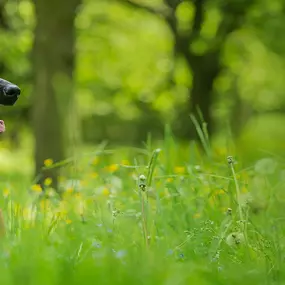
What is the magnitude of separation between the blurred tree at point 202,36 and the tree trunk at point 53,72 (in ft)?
4.97

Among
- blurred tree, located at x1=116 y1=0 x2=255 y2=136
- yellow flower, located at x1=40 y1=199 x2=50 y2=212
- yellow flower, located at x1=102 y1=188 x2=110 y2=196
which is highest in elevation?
blurred tree, located at x1=116 y1=0 x2=255 y2=136

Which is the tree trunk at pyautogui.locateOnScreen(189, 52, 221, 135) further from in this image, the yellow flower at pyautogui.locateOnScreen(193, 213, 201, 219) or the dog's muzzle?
the dog's muzzle

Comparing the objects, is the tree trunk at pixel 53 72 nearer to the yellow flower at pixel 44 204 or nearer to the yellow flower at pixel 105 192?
the yellow flower at pixel 44 204

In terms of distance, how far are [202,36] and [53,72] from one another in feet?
13.9

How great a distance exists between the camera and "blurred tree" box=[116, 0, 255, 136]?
12047mm

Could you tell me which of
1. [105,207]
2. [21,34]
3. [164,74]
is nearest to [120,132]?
[164,74]

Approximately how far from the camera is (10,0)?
12.5 metres

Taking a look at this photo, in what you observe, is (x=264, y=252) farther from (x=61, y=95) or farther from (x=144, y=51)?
(x=144, y=51)

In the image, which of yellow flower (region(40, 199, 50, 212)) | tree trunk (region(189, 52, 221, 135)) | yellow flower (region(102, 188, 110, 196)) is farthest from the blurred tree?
yellow flower (region(102, 188, 110, 196))

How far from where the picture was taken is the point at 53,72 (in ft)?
35.0

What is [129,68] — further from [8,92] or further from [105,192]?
[8,92]

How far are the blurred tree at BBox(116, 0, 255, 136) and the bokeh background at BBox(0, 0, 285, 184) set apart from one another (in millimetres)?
26

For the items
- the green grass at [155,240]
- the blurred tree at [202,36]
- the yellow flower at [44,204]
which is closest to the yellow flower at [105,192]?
the green grass at [155,240]

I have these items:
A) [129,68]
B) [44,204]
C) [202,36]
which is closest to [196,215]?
[44,204]
